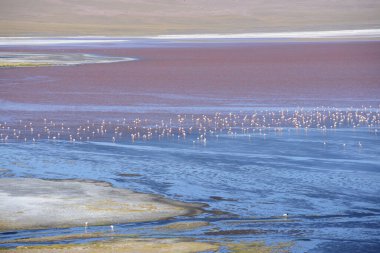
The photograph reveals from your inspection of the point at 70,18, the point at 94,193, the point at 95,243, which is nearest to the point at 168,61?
the point at 94,193

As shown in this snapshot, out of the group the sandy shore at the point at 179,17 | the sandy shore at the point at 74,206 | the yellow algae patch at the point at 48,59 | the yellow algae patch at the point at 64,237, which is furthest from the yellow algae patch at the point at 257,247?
the sandy shore at the point at 179,17

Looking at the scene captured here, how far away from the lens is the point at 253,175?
71.9 feet

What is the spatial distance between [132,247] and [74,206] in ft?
11.1

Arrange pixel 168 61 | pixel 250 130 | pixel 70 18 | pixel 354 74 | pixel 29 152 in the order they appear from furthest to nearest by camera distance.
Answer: pixel 70 18
pixel 168 61
pixel 354 74
pixel 250 130
pixel 29 152

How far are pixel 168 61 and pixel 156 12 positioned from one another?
2942 inches

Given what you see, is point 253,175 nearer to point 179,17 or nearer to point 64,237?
point 64,237

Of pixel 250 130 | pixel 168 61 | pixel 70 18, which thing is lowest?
pixel 250 130

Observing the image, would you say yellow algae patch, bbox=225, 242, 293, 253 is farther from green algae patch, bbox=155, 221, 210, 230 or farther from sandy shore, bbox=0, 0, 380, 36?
sandy shore, bbox=0, 0, 380, 36

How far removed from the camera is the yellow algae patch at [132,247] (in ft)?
49.0

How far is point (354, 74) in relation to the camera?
54000mm

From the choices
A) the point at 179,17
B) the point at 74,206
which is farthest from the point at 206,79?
the point at 179,17

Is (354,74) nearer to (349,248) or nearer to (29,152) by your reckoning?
(29,152)

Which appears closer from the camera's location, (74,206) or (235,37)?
(74,206)

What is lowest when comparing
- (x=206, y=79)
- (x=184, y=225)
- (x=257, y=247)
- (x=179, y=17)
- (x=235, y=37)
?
(x=257, y=247)
